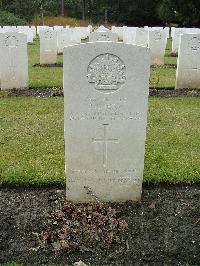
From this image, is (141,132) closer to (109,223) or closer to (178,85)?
(109,223)

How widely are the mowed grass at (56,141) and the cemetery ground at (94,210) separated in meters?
0.01

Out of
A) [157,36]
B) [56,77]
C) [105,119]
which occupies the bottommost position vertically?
[56,77]

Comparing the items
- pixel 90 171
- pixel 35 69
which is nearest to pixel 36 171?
pixel 90 171

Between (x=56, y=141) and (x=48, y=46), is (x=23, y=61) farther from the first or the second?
(x=48, y=46)

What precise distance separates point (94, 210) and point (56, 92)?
18.5 ft

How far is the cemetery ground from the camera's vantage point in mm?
3949

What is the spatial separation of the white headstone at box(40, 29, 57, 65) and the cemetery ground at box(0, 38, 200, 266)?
7306 millimetres

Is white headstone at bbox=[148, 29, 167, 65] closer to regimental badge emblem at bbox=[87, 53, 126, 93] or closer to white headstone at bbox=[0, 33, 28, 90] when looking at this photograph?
white headstone at bbox=[0, 33, 28, 90]

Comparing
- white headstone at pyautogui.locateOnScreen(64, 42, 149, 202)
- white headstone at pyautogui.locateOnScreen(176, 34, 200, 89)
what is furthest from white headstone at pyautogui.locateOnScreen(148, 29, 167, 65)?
white headstone at pyautogui.locateOnScreen(64, 42, 149, 202)

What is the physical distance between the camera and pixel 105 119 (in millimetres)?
4398

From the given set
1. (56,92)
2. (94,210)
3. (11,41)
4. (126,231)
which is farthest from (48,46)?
(126,231)

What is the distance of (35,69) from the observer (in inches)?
534

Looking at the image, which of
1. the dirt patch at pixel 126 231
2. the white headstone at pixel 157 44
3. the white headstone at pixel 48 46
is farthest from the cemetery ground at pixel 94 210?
the white headstone at pixel 157 44

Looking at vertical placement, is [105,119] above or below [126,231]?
above
